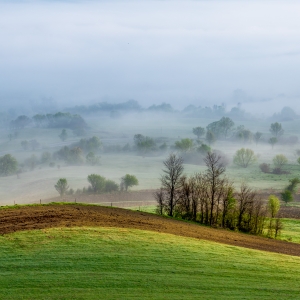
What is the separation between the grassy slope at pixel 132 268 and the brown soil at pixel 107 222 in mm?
2718

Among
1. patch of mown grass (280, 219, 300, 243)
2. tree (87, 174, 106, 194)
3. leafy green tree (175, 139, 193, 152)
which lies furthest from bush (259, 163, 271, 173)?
tree (87, 174, 106, 194)

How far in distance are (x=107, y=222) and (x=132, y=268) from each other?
490 inches

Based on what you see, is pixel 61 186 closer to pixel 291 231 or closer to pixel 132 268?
pixel 291 231

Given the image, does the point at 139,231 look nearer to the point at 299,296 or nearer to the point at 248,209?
the point at 299,296

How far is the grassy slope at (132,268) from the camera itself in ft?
90.4

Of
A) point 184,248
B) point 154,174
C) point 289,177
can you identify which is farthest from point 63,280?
point 289,177

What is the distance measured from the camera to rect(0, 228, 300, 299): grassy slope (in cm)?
2755

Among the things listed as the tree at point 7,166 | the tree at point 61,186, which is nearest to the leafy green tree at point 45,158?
the tree at point 7,166

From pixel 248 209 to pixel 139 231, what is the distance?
25.2 m

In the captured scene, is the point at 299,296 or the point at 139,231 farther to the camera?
the point at 139,231

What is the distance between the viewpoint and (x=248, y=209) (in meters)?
58.1

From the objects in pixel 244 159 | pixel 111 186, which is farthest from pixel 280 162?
pixel 111 186

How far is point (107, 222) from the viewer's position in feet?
140

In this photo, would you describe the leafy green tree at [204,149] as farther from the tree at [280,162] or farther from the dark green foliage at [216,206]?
the dark green foliage at [216,206]
